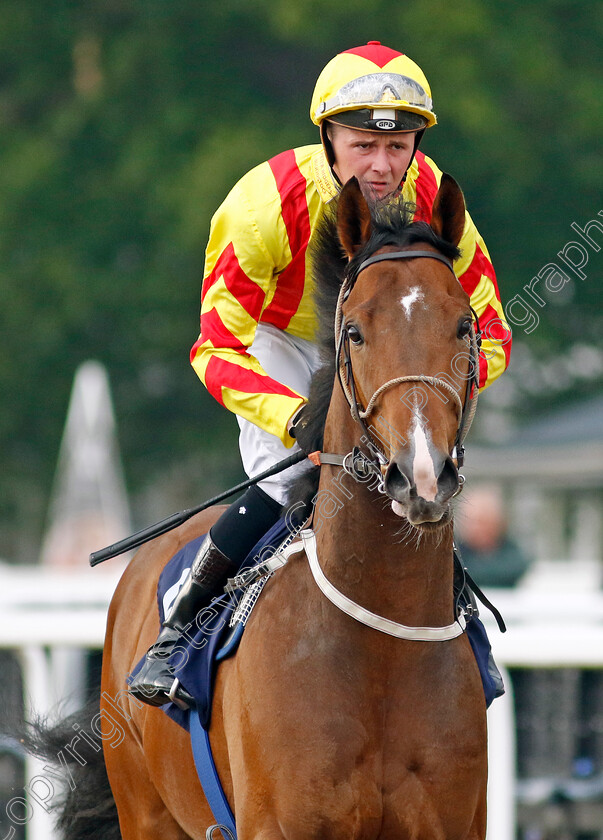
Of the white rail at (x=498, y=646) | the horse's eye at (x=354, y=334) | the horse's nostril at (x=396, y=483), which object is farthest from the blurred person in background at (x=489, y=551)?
the horse's nostril at (x=396, y=483)

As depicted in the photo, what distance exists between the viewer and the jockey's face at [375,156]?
380cm

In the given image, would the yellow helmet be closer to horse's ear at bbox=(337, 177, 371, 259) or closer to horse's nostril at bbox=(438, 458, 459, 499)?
Answer: horse's ear at bbox=(337, 177, 371, 259)

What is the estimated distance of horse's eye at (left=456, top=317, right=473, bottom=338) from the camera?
3201mm

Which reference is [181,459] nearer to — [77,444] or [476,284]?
[77,444]

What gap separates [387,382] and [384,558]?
0.50 meters

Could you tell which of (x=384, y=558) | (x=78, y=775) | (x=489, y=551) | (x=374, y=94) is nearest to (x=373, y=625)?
(x=384, y=558)

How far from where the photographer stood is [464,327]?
3.21 m

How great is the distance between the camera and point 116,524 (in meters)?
13.9

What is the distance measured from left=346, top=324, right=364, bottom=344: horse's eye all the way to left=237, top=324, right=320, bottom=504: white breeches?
82 cm

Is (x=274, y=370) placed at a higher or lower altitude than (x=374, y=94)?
lower

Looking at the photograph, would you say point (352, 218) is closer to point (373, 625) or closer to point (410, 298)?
point (410, 298)

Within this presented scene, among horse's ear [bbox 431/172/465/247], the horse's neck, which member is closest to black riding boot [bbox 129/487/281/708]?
the horse's neck

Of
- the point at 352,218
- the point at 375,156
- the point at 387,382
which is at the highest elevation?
the point at 375,156

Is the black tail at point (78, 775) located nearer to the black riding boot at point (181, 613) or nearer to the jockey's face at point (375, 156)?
the black riding boot at point (181, 613)
